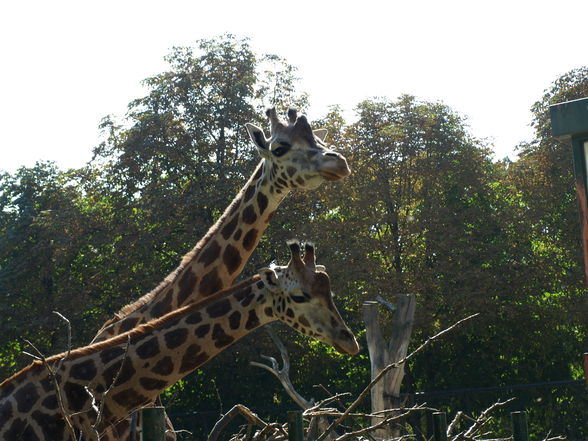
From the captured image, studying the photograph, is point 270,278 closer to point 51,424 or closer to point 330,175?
point 330,175

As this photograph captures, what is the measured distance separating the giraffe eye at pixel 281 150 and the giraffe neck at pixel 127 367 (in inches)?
70.7

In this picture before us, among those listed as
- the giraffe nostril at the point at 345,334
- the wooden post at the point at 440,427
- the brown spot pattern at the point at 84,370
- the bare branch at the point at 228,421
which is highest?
the brown spot pattern at the point at 84,370

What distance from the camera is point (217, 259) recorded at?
23.7 ft

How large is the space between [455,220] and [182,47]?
28.3 ft

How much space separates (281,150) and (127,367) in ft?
8.57

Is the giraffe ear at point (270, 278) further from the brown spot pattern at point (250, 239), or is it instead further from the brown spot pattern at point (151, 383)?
the brown spot pattern at point (250, 239)

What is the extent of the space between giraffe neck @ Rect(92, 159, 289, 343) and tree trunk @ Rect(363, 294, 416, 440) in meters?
7.73

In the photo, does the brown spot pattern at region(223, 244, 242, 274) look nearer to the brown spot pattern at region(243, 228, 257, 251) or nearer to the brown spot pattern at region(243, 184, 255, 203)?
the brown spot pattern at region(243, 228, 257, 251)

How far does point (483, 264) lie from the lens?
76.8 feet

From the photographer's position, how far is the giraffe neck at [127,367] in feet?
17.2

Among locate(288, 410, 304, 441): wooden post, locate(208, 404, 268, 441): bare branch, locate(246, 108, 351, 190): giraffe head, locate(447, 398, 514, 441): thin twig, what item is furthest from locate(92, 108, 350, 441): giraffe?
locate(288, 410, 304, 441): wooden post

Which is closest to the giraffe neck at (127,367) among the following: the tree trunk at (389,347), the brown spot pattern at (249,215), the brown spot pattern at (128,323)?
the brown spot pattern at (128,323)

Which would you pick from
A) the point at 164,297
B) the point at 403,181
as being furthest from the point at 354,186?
the point at 164,297

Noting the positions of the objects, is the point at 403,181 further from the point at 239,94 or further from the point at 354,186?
the point at 239,94
